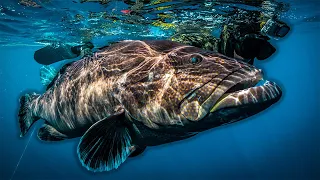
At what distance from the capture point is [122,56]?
13.6 feet

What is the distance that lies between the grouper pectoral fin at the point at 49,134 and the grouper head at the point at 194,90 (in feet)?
8.79

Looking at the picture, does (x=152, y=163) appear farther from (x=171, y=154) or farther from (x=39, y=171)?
(x=39, y=171)

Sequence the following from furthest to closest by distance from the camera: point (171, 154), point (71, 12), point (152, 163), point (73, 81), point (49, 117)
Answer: point (171, 154)
point (152, 163)
point (71, 12)
point (49, 117)
point (73, 81)

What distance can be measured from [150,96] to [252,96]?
4.31ft

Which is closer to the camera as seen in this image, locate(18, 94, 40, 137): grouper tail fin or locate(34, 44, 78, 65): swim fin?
locate(18, 94, 40, 137): grouper tail fin

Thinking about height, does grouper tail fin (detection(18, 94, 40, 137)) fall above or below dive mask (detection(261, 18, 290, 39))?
below

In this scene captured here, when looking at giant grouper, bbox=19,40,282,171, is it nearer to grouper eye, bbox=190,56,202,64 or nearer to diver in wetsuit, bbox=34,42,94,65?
grouper eye, bbox=190,56,202,64

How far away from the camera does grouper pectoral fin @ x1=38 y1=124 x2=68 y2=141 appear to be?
18.2 feet

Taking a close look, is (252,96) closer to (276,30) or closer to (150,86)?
(150,86)

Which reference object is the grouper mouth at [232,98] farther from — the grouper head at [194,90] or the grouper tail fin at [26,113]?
the grouper tail fin at [26,113]

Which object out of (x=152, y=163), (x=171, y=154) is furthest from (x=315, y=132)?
(x=152, y=163)

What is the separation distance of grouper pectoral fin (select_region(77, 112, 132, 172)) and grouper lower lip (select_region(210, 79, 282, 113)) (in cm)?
152

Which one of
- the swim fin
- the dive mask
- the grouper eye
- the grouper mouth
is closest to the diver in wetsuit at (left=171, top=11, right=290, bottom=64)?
the dive mask

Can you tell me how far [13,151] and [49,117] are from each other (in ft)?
113
